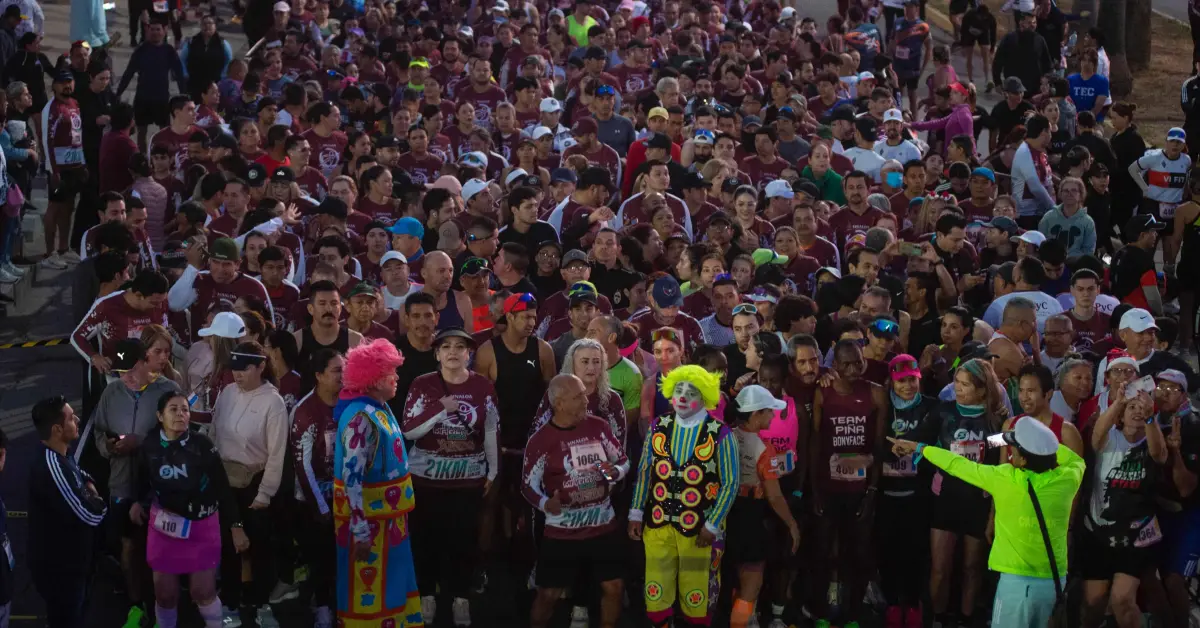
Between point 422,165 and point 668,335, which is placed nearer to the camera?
point 668,335

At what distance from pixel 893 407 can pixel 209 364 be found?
4.36 m

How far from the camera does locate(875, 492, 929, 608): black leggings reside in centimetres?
978

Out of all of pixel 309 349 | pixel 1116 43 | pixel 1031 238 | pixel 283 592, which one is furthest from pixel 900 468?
pixel 1116 43

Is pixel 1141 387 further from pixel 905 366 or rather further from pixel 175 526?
pixel 175 526

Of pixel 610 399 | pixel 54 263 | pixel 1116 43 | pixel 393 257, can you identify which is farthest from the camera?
pixel 1116 43

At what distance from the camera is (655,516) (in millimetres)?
9055

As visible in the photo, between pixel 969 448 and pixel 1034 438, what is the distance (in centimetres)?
107

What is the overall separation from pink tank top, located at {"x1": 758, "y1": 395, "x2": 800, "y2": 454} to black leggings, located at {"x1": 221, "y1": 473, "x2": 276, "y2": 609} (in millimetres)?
3058

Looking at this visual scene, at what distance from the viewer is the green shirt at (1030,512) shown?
845 cm

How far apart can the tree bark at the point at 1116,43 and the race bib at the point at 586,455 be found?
19674mm

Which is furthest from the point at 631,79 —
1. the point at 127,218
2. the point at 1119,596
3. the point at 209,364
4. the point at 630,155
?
the point at 1119,596

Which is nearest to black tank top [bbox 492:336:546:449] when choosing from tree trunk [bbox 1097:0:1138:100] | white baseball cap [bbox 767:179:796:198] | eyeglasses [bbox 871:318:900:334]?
eyeglasses [bbox 871:318:900:334]

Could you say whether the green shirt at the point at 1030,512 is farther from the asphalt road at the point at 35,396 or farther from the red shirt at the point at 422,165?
the red shirt at the point at 422,165

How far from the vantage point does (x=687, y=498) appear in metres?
9.01
